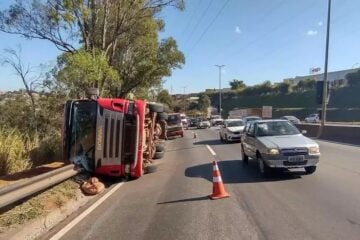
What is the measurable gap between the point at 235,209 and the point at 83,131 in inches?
246

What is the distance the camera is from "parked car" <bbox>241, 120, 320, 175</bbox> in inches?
519

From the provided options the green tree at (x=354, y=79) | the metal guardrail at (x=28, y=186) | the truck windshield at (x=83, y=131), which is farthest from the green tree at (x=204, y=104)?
the metal guardrail at (x=28, y=186)

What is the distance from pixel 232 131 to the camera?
1225 inches

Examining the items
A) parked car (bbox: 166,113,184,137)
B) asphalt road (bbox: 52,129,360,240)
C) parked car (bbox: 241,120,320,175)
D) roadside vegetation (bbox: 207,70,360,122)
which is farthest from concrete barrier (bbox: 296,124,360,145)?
roadside vegetation (bbox: 207,70,360,122)

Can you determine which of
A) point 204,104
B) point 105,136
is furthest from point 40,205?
point 204,104

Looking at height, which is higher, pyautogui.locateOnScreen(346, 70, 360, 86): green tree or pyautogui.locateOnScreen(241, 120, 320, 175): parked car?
pyautogui.locateOnScreen(346, 70, 360, 86): green tree

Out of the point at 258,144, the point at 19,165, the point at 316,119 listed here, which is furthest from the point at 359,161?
the point at 316,119

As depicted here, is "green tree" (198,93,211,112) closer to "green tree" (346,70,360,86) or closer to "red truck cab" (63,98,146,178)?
"green tree" (346,70,360,86)

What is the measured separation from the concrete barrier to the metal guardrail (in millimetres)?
21371

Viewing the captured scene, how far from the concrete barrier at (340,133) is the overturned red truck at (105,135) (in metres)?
18.0

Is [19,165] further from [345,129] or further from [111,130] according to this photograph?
[345,129]

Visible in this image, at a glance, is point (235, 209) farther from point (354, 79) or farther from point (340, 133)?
point (354, 79)

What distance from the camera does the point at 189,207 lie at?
31.0 feet

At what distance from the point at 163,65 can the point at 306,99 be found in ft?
251
